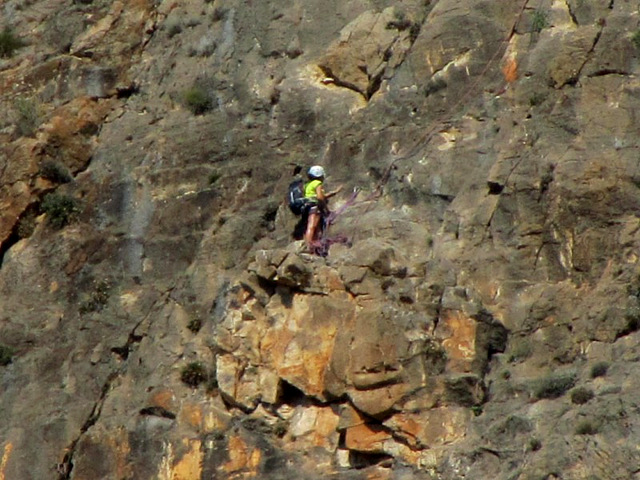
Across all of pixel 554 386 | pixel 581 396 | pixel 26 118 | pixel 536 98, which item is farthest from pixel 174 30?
pixel 581 396

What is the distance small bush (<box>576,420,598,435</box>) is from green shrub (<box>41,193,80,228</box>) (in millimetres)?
14283

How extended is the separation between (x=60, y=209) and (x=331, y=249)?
773 cm

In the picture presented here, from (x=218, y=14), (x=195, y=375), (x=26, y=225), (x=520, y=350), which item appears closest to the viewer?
(x=520, y=350)

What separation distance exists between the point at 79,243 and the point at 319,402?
8409 mm

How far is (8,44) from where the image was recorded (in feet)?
145

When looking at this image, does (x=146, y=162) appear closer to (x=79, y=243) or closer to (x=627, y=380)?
(x=79, y=243)

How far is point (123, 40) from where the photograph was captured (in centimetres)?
4334

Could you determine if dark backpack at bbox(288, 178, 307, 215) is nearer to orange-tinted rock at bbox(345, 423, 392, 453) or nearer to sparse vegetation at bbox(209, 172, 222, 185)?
sparse vegetation at bbox(209, 172, 222, 185)

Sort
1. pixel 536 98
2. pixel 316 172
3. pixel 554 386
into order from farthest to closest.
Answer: pixel 316 172 → pixel 536 98 → pixel 554 386

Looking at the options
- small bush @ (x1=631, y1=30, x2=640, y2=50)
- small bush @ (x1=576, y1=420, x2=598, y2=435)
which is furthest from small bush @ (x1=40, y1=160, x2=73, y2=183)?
small bush @ (x1=576, y1=420, x2=598, y2=435)

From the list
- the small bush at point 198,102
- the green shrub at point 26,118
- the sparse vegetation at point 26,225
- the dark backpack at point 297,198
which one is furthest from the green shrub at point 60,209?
the dark backpack at point 297,198

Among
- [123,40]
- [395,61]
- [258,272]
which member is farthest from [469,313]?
[123,40]

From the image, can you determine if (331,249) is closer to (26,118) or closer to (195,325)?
(195,325)

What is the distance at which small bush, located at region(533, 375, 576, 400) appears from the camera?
104 ft
